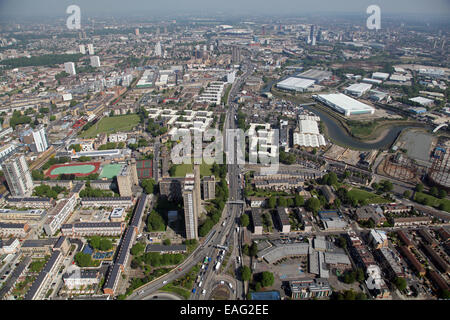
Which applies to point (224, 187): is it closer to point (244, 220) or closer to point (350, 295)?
point (244, 220)

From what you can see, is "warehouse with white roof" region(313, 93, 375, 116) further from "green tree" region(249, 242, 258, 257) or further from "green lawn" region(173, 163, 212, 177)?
"green tree" region(249, 242, 258, 257)

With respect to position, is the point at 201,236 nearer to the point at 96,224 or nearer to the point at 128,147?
the point at 96,224

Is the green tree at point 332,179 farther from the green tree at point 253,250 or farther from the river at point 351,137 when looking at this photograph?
the green tree at point 253,250

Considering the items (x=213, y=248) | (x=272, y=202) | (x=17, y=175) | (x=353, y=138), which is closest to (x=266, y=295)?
(x=213, y=248)

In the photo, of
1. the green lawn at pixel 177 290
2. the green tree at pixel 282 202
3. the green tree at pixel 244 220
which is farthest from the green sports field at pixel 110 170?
the green tree at pixel 282 202

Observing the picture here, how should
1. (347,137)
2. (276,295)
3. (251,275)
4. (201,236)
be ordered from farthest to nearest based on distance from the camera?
(347,137)
(201,236)
(251,275)
(276,295)

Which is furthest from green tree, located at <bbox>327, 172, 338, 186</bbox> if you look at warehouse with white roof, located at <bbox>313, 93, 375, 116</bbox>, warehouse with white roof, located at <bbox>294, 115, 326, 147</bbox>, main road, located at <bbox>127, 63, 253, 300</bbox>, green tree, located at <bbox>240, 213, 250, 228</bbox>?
warehouse with white roof, located at <bbox>313, 93, 375, 116</bbox>

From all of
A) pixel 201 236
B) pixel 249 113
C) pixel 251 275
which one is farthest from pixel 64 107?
pixel 251 275
